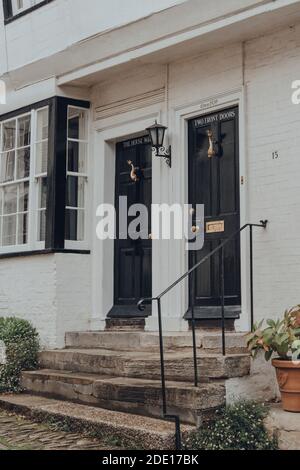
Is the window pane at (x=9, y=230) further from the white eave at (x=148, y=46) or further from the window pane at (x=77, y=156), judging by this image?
the white eave at (x=148, y=46)

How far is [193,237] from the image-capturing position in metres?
7.50

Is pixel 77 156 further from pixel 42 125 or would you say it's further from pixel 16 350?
pixel 16 350

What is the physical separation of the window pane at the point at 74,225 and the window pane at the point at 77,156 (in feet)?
1.99

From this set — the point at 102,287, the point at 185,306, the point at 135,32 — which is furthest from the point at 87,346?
the point at 135,32

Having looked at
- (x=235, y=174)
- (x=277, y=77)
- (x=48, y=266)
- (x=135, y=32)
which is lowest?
(x=48, y=266)

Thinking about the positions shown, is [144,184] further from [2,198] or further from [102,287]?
[2,198]

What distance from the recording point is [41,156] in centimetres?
880

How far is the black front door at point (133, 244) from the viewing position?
27.0 ft

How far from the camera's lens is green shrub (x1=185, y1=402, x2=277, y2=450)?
5254mm

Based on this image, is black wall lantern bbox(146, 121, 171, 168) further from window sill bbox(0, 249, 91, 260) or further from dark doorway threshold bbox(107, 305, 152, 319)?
dark doorway threshold bbox(107, 305, 152, 319)

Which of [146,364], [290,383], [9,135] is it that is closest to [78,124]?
[9,135]

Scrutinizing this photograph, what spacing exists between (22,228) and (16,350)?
75.6 inches

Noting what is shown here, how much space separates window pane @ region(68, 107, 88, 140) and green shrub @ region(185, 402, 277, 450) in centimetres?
474

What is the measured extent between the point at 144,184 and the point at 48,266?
5.52 ft
